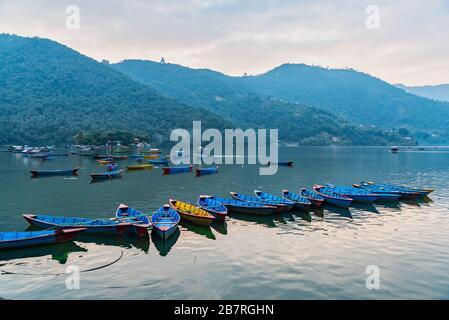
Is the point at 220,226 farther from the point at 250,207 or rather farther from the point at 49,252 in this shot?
the point at 49,252

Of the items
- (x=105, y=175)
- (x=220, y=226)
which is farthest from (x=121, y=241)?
(x=105, y=175)

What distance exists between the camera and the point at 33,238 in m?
27.8

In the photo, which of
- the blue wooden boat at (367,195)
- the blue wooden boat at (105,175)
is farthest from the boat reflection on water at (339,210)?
the blue wooden boat at (105,175)

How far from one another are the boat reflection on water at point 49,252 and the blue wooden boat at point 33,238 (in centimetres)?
35

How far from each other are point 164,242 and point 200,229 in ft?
18.7

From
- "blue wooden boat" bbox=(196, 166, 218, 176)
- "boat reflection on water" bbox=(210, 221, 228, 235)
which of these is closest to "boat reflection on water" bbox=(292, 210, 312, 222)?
"boat reflection on water" bbox=(210, 221, 228, 235)

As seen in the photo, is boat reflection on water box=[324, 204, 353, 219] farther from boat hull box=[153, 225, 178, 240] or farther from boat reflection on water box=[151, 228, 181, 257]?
boat hull box=[153, 225, 178, 240]

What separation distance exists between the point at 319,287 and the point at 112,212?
28.8 m

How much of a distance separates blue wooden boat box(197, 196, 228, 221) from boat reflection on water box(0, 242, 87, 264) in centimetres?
1394

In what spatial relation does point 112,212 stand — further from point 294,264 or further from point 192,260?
point 294,264

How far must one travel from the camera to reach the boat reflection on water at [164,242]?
1126 inches

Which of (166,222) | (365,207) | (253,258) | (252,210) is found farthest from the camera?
(365,207)

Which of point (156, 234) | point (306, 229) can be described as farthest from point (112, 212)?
point (306, 229)

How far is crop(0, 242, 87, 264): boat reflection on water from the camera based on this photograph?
26.7 meters
